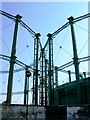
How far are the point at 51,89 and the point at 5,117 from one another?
1137 centimetres

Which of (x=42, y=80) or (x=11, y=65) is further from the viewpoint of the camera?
(x=42, y=80)

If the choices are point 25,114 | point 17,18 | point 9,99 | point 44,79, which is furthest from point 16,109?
point 44,79

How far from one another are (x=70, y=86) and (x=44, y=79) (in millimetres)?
5363

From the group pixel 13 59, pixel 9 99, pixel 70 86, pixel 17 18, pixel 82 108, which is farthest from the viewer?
pixel 70 86

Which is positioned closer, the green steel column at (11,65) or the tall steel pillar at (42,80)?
the green steel column at (11,65)

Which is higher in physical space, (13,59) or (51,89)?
(13,59)

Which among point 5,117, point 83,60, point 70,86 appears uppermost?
point 83,60

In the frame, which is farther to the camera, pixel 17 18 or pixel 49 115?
pixel 17 18

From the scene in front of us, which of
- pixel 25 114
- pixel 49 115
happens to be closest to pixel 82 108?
pixel 49 115

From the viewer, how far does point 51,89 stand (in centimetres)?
2670

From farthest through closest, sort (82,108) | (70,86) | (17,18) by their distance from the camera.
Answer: (70,86)
(17,18)
(82,108)

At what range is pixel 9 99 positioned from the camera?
20.9m

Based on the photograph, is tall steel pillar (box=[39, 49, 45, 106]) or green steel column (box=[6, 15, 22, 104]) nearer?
green steel column (box=[6, 15, 22, 104])

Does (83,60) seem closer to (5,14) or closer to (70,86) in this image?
(70,86)
